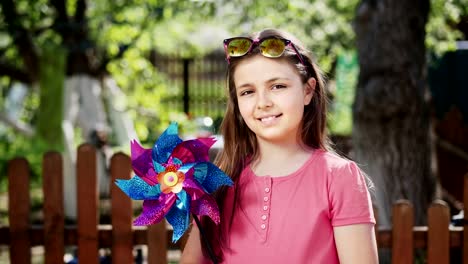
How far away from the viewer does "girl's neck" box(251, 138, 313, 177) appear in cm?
205

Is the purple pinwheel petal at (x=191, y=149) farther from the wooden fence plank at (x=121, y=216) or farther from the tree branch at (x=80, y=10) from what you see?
the tree branch at (x=80, y=10)

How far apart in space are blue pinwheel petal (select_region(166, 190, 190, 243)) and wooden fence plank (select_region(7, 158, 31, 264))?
175 cm

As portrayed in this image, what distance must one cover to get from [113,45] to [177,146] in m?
7.14

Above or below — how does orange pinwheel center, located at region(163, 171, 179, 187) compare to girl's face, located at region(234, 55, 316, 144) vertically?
below

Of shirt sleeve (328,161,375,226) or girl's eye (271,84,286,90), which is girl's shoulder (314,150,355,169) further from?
girl's eye (271,84,286,90)

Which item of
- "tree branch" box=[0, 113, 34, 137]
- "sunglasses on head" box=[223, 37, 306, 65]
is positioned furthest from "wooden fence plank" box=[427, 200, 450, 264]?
"tree branch" box=[0, 113, 34, 137]

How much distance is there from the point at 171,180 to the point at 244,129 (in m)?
0.42

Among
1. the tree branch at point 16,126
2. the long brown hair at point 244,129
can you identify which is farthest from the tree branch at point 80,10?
the long brown hair at point 244,129

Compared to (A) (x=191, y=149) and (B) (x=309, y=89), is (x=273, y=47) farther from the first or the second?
(A) (x=191, y=149)

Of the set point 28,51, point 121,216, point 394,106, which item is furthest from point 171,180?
point 28,51

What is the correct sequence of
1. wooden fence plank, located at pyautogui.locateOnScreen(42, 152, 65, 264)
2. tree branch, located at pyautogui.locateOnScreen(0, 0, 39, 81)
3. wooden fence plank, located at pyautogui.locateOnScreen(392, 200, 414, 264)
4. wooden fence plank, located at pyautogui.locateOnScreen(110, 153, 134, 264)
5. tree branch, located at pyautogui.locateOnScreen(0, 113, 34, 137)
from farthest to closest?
tree branch, located at pyautogui.locateOnScreen(0, 113, 34, 137) < tree branch, located at pyautogui.locateOnScreen(0, 0, 39, 81) < wooden fence plank, located at pyautogui.locateOnScreen(42, 152, 65, 264) < wooden fence plank, located at pyautogui.locateOnScreen(110, 153, 134, 264) < wooden fence plank, located at pyautogui.locateOnScreen(392, 200, 414, 264)

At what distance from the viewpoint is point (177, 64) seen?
55.8 ft

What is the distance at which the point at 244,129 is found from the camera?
2248 millimetres

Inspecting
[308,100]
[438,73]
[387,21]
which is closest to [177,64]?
[438,73]
